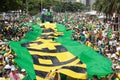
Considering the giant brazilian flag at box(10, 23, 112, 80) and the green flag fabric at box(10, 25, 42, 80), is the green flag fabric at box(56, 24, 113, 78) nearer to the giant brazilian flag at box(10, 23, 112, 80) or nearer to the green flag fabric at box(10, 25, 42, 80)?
the giant brazilian flag at box(10, 23, 112, 80)

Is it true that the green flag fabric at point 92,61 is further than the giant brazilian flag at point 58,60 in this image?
Yes

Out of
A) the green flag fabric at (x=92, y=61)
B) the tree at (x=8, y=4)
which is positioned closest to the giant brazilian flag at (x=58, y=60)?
the green flag fabric at (x=92, y=61)

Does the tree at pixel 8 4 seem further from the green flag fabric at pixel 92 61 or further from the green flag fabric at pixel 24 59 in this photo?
the green flag fabric at pixel 24 59

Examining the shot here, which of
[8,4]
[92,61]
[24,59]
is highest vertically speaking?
[24,59]

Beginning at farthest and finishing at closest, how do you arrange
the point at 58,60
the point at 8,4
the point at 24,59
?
the point at 8,4 < the point at 58,60 < the point at 24,59

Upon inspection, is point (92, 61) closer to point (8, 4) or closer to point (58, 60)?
point (58, 60)

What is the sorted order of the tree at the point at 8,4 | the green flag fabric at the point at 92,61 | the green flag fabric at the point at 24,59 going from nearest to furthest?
1. the green flag fabric at the point at 24,59
2. the green flag fabric at the point at 92,61
3. the tree at the point at 8,4

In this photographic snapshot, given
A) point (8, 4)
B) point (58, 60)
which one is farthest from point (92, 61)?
point (8, 4)

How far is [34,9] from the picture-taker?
388 ft

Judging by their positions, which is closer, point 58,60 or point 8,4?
point 58,60

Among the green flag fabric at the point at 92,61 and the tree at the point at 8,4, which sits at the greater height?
the green flag fabric at the point at 92,61

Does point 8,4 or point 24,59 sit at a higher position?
point 24,59

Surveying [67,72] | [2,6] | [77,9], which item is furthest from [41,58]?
[77,9]

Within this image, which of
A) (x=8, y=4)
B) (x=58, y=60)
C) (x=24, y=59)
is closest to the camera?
(x=24, y=59)
